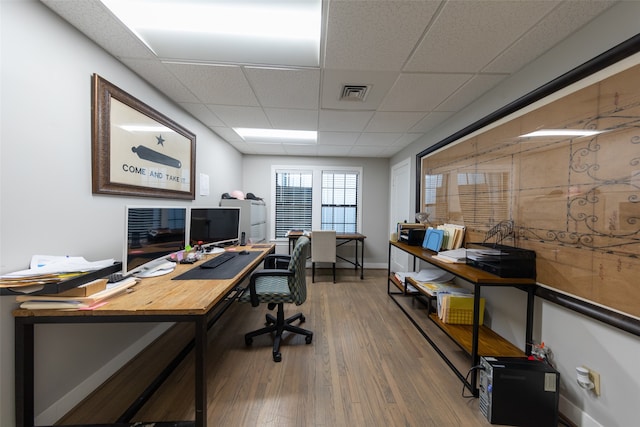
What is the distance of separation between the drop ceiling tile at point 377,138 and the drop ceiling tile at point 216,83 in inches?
65.8

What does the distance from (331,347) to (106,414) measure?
1.56 metres

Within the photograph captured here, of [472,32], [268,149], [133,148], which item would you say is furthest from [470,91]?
[268,149]

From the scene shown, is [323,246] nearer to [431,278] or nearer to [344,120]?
[431,278]

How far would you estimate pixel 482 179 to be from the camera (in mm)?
2012

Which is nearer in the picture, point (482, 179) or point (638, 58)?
point (638, 58)

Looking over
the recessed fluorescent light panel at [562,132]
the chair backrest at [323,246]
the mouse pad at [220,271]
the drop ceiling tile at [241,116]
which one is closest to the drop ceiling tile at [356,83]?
the drop ceiling tile at [241,116]

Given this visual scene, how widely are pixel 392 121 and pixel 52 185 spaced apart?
2.95m

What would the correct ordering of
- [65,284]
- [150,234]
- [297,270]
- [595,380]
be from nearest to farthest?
[65,284], [595,380], [150,234], [297,270]

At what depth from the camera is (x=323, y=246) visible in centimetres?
378

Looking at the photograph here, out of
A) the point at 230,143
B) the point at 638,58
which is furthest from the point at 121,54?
the point at 638,58

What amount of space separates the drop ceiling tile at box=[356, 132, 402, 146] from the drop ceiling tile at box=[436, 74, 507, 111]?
0.88m

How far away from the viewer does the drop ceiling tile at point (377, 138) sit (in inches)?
125

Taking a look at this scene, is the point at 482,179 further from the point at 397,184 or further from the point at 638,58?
the point at 397,184

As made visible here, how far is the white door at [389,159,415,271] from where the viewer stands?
3641 millimetres
